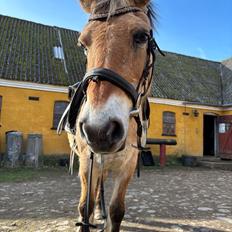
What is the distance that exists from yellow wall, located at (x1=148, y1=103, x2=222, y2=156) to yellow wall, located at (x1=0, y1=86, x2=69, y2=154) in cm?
522

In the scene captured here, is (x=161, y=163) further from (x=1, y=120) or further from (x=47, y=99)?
(x=1, y=120)

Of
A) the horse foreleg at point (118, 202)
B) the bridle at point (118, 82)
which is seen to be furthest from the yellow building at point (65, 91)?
the bridle at point (118, 82)

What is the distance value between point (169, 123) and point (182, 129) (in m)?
1.00

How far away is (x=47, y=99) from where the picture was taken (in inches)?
470

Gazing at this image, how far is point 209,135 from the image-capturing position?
17.6 m

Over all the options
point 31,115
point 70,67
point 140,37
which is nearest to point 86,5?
point 140,37

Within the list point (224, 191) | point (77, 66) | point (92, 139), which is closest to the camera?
point (92, 139)

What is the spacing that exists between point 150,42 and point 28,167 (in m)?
9.33

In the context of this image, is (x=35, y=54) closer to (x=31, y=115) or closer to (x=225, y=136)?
(x=31, y=115)

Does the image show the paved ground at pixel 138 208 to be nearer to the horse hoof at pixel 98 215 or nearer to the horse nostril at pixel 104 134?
the horse hoof at pixel 98 215

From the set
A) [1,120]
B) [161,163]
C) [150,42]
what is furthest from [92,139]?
[161,163]

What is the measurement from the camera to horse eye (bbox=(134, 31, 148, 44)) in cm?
183

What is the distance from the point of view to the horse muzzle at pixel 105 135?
1.42 meters

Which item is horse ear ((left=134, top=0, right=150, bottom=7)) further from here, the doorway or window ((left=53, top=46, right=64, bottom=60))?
the doorway
